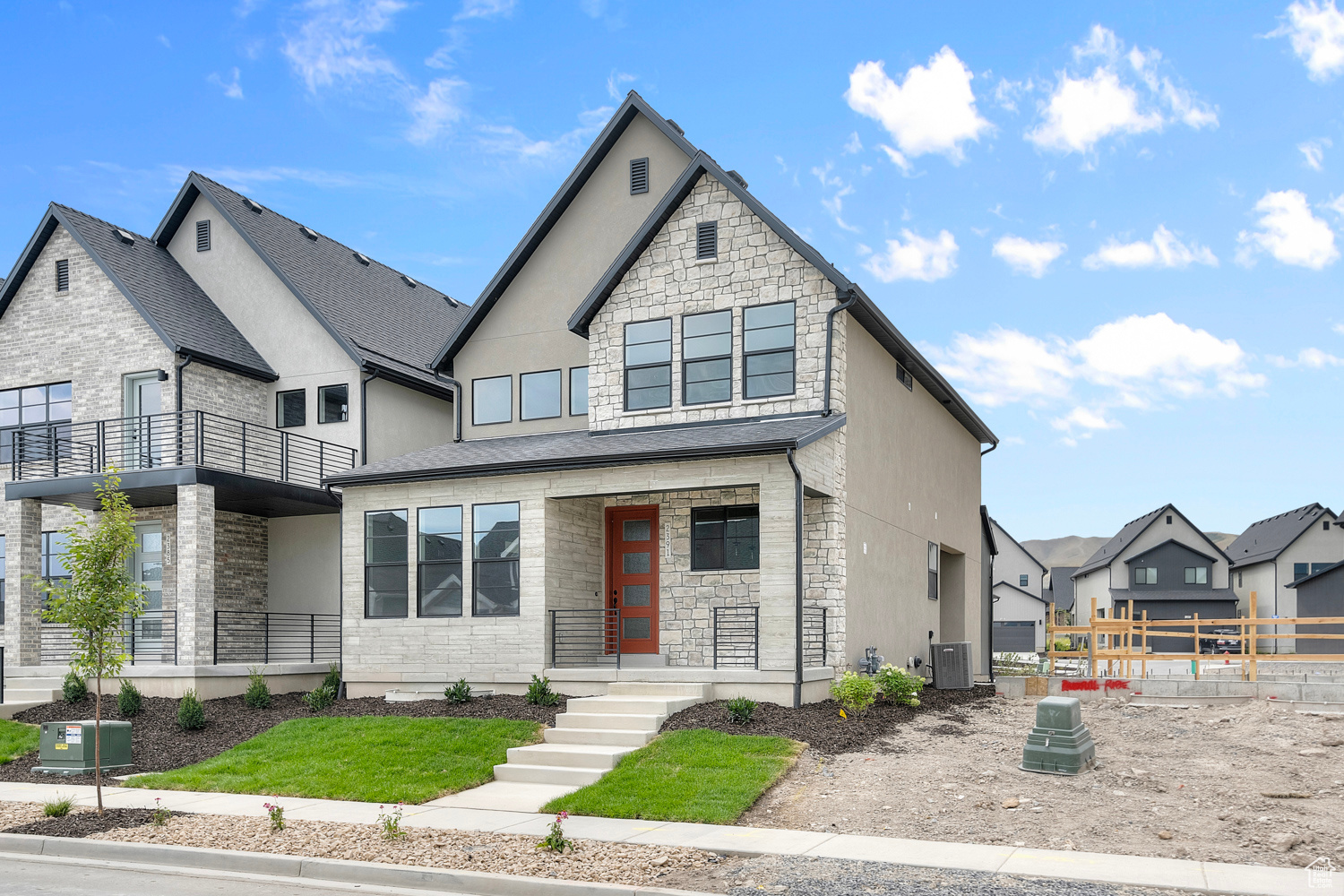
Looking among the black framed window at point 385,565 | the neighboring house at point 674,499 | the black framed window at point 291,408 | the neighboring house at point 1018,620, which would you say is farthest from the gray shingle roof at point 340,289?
the neighboring house at point 1018,620

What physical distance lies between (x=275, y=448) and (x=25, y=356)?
6574 mm

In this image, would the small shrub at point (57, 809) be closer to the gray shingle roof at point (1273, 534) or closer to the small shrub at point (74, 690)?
the small shrub at point (74, 690)

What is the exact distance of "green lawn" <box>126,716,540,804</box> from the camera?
1357 centimetres

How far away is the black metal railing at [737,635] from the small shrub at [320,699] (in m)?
6.65

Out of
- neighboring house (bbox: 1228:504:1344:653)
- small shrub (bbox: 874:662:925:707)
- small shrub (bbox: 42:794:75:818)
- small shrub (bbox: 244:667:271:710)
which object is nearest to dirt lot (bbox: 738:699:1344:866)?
small shrub (bbox: 874:662:925:707)

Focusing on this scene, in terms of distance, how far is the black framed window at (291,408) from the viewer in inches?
997

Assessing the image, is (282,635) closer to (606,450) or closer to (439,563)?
(439,563)

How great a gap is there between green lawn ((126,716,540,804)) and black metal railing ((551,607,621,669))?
110 inches

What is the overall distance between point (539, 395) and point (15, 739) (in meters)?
11.1

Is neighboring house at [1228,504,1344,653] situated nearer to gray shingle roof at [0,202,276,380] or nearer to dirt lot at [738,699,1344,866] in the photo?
dirt lot at [738,699,1344,866]

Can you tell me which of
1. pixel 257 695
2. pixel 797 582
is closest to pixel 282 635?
pixel 257 695

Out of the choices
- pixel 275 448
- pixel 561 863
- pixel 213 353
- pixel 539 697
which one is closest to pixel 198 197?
pixel 213 353

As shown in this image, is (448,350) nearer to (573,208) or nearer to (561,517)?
(573,208)

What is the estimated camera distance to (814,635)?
1800 cm
